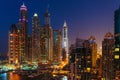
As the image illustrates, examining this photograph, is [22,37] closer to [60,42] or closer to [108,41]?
[60,42]

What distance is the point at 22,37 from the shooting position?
41.8 meters

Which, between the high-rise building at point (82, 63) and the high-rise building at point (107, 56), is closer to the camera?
the high-rise building at point (107, 56)

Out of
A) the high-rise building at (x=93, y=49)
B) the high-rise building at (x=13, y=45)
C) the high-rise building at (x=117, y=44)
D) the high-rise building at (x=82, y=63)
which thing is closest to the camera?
the high-rise building at (x=117, y=44)

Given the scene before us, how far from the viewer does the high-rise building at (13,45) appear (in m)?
40.1

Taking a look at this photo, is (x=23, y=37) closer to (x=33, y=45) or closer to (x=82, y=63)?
(x=33, y=45)

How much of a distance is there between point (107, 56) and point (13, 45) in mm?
24846

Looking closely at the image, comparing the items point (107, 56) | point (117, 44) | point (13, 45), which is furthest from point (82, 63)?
point (13, 45)

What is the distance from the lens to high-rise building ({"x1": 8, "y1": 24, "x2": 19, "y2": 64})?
4012 centimetres

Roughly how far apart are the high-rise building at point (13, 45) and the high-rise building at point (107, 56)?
76.8 ft

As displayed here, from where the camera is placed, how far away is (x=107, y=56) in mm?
16953

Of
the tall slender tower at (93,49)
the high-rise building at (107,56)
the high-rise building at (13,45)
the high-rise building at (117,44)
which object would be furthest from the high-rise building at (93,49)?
the high-rise building at (13,45)

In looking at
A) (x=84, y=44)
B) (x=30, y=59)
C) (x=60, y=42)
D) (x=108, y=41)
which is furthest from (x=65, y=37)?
(x=108, y=41)

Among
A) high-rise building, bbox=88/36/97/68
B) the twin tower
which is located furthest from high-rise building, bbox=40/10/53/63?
high-rise building, bbox=88/36/97/68

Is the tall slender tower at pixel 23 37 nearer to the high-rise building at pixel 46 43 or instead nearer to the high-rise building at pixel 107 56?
the high-rise building at pixel 46 43
